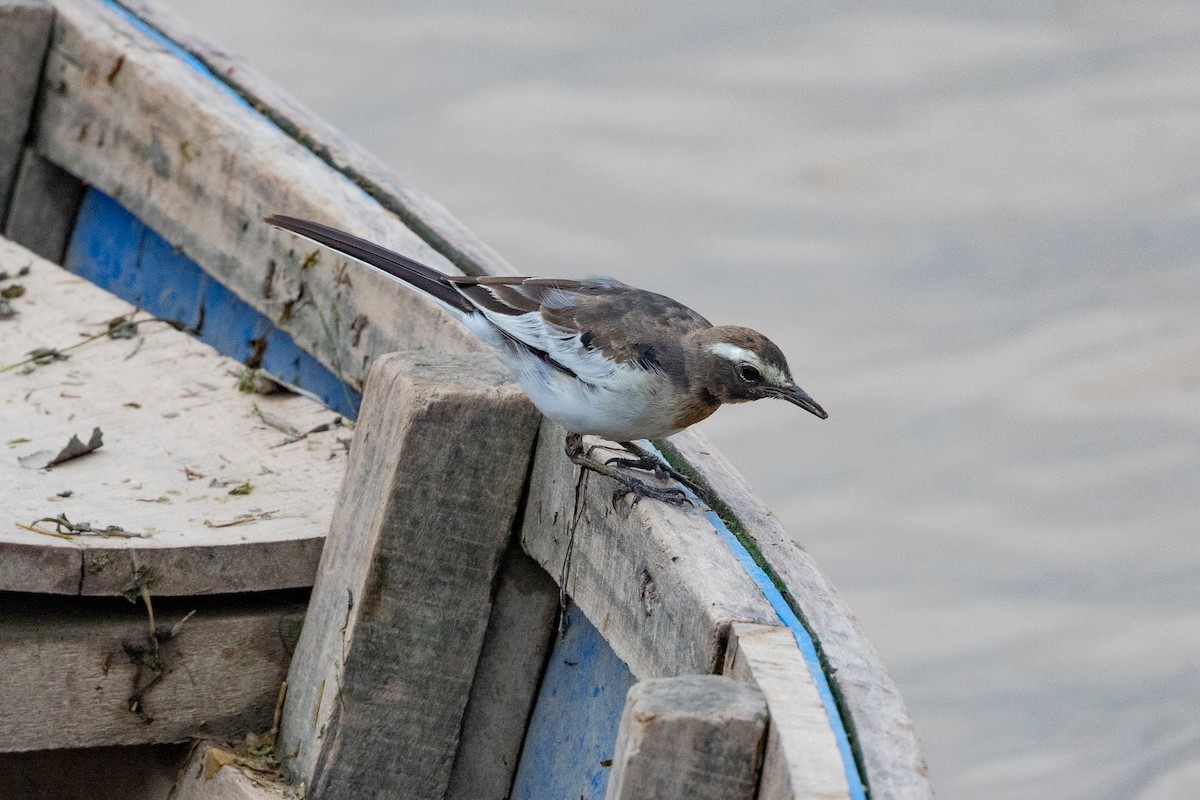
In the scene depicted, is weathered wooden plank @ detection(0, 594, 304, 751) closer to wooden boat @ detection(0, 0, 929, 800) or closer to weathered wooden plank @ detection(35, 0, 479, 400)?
wooden boat @ detection(0, 0, 929, 800)

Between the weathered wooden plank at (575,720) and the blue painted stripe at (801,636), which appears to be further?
the weathered wooden plank at (575,720)

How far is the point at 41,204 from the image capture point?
495 cm

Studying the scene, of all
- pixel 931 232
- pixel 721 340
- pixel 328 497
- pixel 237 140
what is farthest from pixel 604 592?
pixel 931 232

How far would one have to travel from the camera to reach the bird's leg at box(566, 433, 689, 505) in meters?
2.62

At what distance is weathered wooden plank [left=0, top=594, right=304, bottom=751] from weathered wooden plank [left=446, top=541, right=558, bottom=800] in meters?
0.39

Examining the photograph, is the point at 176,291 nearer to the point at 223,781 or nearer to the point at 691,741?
the point at 223,781

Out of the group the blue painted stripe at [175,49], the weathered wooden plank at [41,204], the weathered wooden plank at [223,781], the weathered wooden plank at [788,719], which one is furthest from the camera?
the weathered wooden plank at [41,204]

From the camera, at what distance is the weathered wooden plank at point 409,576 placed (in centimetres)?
277

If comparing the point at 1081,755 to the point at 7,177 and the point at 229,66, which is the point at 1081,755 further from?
the point at 7,177

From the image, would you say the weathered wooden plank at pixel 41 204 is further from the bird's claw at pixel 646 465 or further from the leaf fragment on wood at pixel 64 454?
the bird's claw at pixel 646 465

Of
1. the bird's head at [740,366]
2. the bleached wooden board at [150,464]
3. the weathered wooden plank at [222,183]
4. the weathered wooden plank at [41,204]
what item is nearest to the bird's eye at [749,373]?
the bird's head at [740,366]

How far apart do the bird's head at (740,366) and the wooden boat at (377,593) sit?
0.15 m

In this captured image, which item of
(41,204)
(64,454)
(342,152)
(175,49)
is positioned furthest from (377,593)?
(41,204)

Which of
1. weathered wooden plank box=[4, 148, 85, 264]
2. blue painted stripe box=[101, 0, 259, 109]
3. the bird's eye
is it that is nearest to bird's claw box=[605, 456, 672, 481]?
the bird's eye
